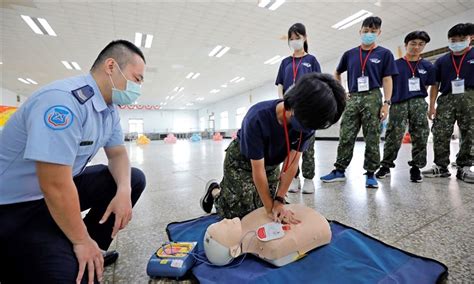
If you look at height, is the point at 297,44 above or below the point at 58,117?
above

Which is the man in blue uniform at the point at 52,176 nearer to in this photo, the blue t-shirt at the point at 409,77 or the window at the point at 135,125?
the blue t-shirt at the point at 409,77

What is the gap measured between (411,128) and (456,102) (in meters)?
0.44

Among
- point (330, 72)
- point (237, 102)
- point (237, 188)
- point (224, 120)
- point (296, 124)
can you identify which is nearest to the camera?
point (296, 124)

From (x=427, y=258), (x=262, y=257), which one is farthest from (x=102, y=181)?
(x=427, y=258)

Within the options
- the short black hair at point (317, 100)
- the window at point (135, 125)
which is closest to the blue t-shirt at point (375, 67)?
the short black hair at point (317, 100)

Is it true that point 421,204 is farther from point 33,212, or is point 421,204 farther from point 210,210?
point 33,212

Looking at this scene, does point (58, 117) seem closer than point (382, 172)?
Yes

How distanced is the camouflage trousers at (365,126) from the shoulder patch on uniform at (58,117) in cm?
198

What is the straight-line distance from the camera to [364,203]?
155 cm

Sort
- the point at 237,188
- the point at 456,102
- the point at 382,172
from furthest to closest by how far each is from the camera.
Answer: the point at 382,172
the point at 456,102
the point at 237,188

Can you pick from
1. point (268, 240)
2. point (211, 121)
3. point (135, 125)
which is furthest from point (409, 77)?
point (135, 125)

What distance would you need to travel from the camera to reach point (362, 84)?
2.06 m

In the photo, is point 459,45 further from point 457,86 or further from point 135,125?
point 135,125

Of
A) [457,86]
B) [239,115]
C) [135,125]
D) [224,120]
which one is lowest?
[457,86]
